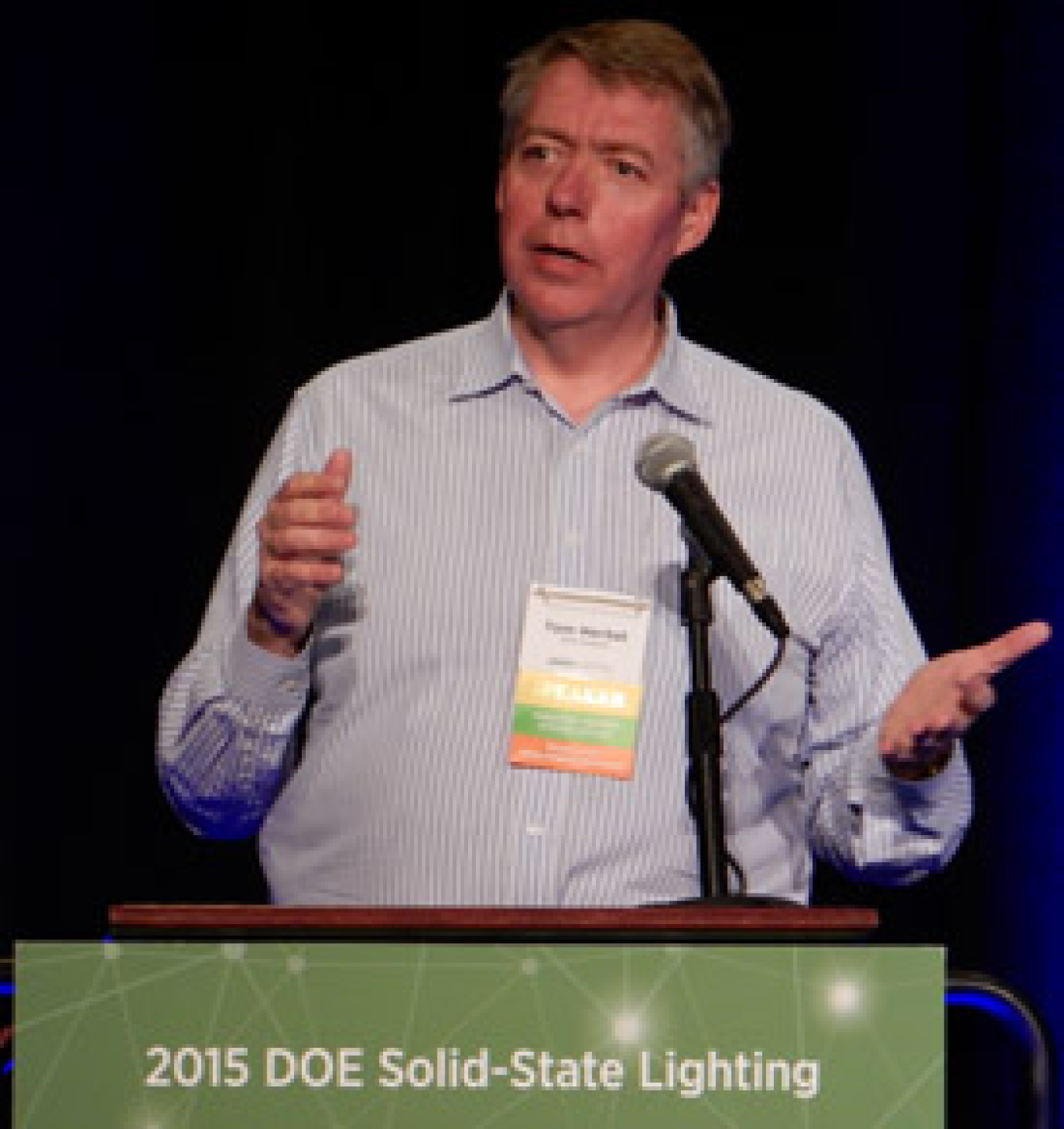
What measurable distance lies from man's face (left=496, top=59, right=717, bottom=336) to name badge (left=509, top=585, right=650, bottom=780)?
0.42 meters

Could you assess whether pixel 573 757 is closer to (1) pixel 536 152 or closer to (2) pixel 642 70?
(1) pixel 536 152

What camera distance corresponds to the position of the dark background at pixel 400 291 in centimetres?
338

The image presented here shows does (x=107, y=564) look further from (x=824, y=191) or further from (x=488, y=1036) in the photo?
(x=488, y=1036)

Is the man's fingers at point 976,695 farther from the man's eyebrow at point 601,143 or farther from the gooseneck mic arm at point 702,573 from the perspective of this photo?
the man's eyebrow at point 601,143

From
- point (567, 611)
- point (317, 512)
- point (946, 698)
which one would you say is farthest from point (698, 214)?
point (317, 512)

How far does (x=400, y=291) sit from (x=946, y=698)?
5.55ft

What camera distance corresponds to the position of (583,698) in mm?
2420

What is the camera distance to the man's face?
257 cm

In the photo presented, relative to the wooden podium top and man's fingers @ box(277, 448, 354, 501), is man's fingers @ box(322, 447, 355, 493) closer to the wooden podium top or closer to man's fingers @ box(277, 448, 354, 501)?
man's fingers @ box(277, 448, 354, 501)

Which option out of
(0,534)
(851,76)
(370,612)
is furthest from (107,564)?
(851,76)

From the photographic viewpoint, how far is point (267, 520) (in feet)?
6.23

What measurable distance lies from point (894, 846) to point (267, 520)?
0.93 m

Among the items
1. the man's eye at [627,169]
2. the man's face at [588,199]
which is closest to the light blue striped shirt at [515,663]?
the man's face at [588,199]

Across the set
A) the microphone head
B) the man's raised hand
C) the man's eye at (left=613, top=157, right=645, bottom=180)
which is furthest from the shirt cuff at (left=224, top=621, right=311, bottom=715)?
the man's eye at (left=613, top=157, right=645, bottom=180)
